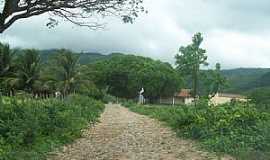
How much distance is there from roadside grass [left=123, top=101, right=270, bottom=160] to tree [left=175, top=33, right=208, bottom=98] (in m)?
53.4

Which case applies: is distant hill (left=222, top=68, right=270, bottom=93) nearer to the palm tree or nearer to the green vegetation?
the palm tree

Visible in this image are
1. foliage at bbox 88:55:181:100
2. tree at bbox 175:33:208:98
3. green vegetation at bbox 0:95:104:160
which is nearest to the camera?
green vegetation at bbox 0:95:104:160

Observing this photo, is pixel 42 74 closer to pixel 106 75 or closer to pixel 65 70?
pixel 65 70

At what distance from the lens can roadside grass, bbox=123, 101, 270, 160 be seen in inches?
449

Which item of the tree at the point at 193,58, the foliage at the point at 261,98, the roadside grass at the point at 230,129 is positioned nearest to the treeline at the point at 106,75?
the tree at the point at 193,58

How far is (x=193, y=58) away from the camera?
70.1 m

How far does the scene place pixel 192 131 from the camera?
46.6 feet

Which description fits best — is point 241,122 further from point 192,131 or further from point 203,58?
point 203,58

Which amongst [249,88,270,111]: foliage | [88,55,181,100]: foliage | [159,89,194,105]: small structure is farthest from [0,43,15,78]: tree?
[159,89,194,105]: small structure

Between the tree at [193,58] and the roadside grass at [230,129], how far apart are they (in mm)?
53393

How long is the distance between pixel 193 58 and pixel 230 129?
2249 inches

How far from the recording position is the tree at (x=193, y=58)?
69.6 meters

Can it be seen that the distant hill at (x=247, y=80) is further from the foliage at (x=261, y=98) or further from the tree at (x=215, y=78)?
the foliage at (x=261, y=98)

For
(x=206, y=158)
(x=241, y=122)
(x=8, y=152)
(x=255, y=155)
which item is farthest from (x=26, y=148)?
(x=241, y=122)
